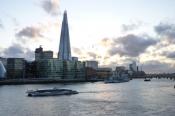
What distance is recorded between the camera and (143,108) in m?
56.3

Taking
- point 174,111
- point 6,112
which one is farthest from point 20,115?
point 174,111

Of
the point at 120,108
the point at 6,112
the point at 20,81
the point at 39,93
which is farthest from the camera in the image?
the point at 20,81

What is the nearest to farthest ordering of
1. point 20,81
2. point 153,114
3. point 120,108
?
point 153,114 → point 120,108 → point 20,81

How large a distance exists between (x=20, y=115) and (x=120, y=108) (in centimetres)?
1586

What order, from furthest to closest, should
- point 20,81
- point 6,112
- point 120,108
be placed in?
point 20,81, point 120,108, point 6,112

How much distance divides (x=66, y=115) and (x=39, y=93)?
138 feet

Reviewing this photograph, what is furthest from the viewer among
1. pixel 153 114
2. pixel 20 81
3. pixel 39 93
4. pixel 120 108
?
pixel 20 81

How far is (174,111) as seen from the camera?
51719mm

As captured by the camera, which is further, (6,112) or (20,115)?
(6,112)

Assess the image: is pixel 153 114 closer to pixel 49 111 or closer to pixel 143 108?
pixel 143 108

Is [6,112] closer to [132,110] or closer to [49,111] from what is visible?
[49,111]

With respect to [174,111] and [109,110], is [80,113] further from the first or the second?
[174,111]

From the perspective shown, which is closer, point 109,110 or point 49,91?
point 109,110

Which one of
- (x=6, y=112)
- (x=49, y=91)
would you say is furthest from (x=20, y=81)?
(x=6, y=112)
